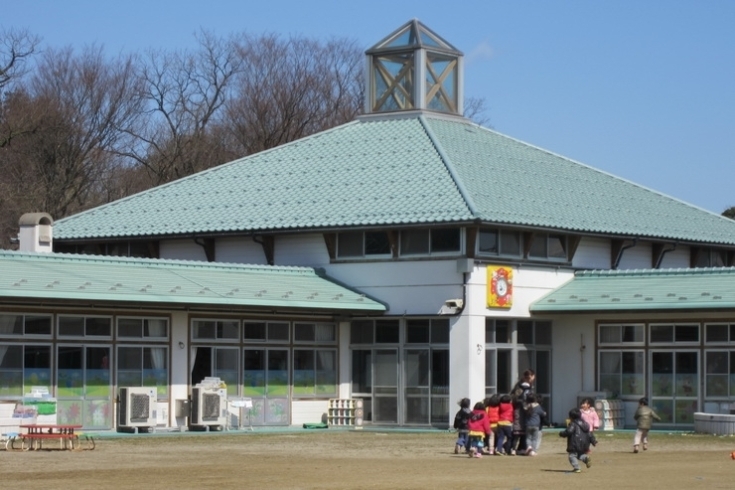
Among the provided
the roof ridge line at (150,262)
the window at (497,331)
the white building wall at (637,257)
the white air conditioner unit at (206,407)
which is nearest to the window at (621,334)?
the window at (497,331)

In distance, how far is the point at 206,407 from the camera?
35.6 m

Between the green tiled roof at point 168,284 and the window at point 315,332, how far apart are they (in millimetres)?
1013

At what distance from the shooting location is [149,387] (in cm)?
3475

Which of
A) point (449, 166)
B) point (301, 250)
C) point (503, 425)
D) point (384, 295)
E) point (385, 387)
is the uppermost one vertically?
point (449, 166)

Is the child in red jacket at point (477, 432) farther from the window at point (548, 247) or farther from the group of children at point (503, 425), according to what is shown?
the window at point (548, 247)

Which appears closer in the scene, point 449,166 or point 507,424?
point 507,424

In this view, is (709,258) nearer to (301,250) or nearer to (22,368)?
(301,250)

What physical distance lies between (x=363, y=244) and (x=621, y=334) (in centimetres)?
658

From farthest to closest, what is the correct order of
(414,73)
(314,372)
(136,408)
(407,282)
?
(414,73), (314,372), (407,282), (136,408)

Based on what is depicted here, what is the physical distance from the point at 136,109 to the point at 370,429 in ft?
116

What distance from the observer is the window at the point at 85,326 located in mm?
33500

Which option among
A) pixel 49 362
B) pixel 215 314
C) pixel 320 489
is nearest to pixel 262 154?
pixel 215 314

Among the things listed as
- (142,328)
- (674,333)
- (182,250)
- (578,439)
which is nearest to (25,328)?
(142,328)

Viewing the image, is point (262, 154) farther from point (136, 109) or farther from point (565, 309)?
point (136, 109)
